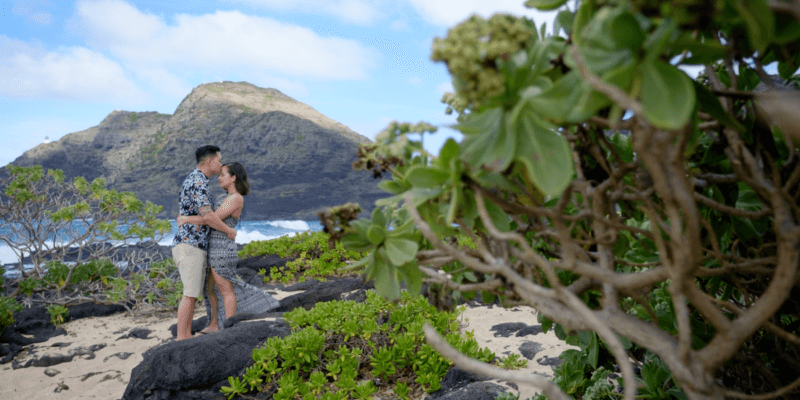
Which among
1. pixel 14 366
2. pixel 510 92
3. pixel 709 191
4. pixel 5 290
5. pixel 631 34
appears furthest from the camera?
pixel 5 290

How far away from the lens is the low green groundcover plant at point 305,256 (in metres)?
8.12

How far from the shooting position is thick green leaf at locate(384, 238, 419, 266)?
0.91 m

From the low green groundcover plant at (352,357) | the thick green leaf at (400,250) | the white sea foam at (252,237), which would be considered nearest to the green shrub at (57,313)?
the white sea foam at (252,237)

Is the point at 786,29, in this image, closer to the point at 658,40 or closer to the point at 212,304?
the point at 658,40

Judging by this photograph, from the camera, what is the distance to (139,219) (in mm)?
7594

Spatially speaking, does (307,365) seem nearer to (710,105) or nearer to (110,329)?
(710,105)

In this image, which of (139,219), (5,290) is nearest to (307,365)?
(139,219)

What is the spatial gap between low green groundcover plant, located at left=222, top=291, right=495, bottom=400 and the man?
1.82m

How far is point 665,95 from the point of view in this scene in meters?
0.57

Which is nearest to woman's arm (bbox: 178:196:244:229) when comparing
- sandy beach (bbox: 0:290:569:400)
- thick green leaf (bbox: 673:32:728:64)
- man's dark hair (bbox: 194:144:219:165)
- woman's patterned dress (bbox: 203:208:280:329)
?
woman's patterned dress (bbox: 203:208:280:329)

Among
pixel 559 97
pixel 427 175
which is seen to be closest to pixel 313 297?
pixel 427 175

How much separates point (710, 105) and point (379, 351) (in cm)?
305

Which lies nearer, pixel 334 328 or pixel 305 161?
pixel 334 328

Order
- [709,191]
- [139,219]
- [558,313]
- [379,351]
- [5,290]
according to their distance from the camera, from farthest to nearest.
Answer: [139,219] → [5,290] → [379,351] → [709,191] → [558,313]
